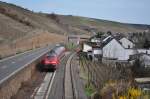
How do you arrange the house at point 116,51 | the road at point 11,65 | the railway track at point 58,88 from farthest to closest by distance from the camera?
the house at point 116,51 < the road at point 11,65 < the railway track at point 58,88

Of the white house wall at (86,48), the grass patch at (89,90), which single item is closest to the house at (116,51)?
the white house wall at (86,48)

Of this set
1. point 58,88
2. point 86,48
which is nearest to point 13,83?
point 58,88

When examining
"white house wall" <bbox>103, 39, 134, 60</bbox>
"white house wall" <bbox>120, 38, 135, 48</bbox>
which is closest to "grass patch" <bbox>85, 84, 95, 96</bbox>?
"white house wall" <bbox>103, 39, 134, 60</bbox>

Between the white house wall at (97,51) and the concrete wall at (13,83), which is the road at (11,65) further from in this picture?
the white house wall at (97,51)

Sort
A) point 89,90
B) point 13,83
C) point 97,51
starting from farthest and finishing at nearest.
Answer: point 97,51, point 89,90, point 13,83

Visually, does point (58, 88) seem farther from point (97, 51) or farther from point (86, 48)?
point (86, 48)

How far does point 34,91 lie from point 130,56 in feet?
199

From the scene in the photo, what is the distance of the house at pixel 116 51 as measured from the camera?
94.2 metres

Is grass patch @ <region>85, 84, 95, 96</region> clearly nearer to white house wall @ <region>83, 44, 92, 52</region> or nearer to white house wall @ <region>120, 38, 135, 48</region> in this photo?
white house wall @ <region>83, 44, 92, 52</region>

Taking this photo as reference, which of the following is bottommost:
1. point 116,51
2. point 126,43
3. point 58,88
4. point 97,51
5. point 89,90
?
point 89,90

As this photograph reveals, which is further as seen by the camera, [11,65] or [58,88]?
[11,65]

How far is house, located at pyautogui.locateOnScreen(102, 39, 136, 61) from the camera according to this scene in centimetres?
9416

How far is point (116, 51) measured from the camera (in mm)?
94688

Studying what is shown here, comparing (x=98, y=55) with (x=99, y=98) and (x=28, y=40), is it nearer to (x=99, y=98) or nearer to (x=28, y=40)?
(x=28, y=40)
